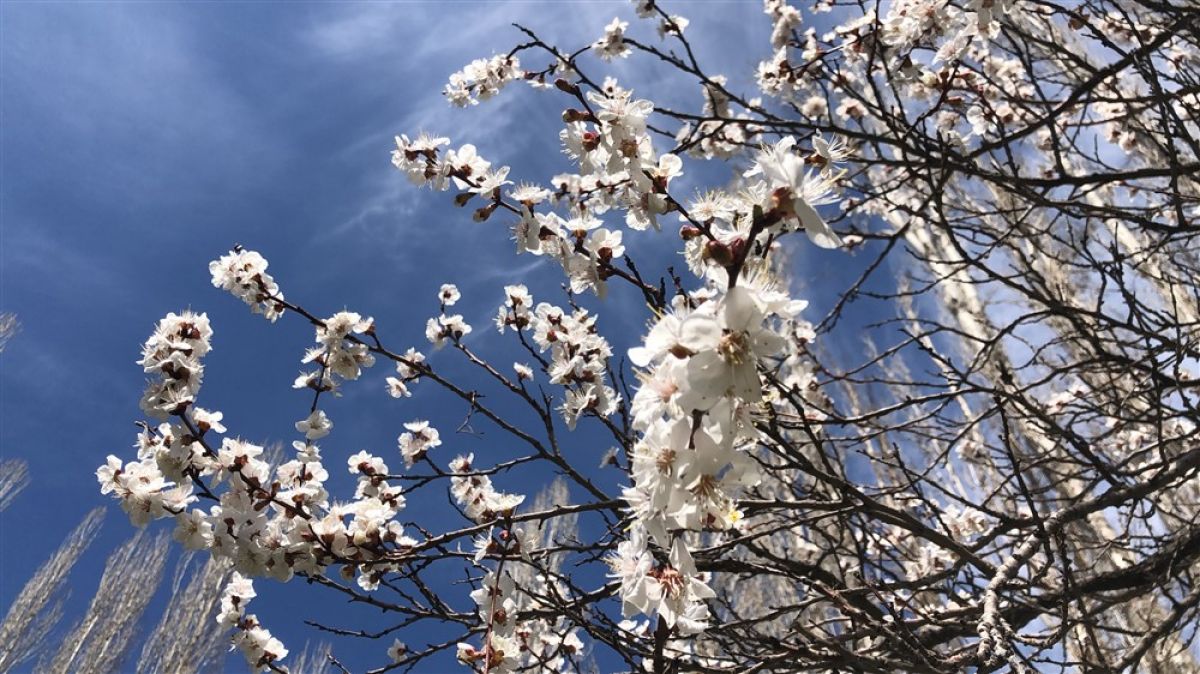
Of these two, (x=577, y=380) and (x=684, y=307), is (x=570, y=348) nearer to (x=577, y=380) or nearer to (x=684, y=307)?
(x=577, y=380)

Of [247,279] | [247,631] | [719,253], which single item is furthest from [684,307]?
[247,631]

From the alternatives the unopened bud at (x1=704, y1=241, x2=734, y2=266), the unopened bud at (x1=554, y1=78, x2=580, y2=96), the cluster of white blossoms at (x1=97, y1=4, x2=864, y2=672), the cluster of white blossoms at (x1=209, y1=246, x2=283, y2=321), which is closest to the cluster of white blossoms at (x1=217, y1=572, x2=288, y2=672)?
the cluster of white blossoms at (x1=97, y1=4, x2=864, y2=672)

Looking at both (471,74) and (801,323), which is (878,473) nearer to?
(801,323)

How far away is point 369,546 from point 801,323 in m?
3.21

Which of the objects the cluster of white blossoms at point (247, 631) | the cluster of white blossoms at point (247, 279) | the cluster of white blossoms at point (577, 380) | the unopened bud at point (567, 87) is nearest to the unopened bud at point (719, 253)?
the cluster of white blossoms at point (577, 380)

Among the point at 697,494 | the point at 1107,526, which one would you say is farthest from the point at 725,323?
the point at 1107,526

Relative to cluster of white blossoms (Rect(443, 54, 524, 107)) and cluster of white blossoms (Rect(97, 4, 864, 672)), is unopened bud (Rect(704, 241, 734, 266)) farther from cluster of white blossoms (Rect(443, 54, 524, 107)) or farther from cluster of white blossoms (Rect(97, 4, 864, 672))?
cluster of white blossoms (Rect(443, 54, 524, 107))

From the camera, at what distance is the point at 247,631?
2.52 m

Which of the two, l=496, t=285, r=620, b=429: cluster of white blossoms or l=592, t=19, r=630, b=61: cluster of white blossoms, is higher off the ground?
l=592, t=19, r=630, b=61: cluster of white blossoms

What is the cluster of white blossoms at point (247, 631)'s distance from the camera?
249 centimetres

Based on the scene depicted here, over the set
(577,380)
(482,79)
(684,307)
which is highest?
(482,79)

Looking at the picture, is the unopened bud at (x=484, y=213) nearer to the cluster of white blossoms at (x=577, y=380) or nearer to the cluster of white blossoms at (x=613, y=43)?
the cluster of white blossoms at (x=577, y=380)

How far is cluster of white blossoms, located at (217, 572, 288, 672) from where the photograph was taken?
249cm

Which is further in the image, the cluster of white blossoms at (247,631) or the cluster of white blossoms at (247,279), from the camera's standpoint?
the cluster of white blossoms at (247,631)
